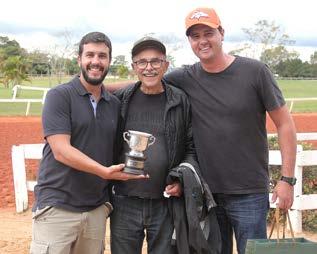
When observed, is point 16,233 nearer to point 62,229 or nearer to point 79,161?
point 62,229

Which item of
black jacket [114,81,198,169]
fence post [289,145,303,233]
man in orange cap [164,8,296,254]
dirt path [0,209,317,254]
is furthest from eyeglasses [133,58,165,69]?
fence post [289,145,303,233]

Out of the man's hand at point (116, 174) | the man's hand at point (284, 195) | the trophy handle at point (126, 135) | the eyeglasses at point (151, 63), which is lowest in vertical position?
the man's hand at point (284, 195)

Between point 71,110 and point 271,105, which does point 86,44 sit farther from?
point 271,105

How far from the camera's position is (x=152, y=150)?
392cm

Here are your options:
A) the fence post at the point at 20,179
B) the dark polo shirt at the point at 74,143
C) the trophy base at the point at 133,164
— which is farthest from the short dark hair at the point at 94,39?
the fence post at the point at 20,179

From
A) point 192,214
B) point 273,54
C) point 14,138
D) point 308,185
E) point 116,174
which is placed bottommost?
point 14,138

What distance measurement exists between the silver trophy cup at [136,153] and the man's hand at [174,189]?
0.30 metres

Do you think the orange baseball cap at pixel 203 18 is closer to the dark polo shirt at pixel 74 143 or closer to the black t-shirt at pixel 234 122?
the black t-shirt at pixel 234 122

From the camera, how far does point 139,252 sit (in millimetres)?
4086

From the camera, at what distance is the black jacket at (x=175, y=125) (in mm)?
3936

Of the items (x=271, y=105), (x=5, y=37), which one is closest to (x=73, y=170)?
(x=271, y=105)

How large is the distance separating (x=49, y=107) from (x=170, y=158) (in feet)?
2.97

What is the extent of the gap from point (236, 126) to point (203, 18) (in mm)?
783

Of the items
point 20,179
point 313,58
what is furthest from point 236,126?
point 313,58
